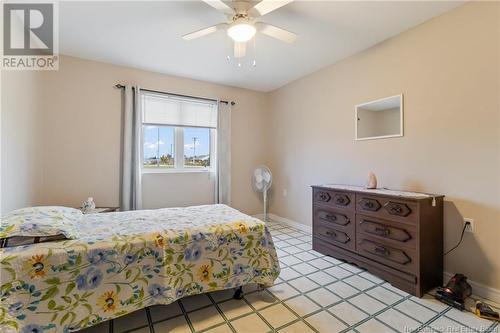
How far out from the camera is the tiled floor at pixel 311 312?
1.55 metres

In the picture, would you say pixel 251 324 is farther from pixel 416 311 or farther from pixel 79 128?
pixel 79 128

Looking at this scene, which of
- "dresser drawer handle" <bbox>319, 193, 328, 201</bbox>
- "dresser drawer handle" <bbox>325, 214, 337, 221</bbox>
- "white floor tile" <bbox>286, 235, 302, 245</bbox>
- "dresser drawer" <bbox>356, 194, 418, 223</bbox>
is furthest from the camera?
"white floor tile" <bbox>286, 235, 302, 245</bbox>

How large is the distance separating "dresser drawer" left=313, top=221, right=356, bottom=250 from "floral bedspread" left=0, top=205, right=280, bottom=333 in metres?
1.01

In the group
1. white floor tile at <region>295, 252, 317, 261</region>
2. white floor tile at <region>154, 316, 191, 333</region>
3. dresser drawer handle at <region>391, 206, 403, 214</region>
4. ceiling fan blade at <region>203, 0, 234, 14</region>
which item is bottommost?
white floor tile at <region>154, 316, 191, 333</region>

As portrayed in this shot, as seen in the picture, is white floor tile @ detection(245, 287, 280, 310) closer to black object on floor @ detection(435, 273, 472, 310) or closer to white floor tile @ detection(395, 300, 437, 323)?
white floor tile @ detection(395, 300, 437, 323)

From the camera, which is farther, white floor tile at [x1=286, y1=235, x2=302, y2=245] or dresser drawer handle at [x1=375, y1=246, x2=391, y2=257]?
white floor tile at [x1=286, y1=235, x2=302, y2=245]

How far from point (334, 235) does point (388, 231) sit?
649mm

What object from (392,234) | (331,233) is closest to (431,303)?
(392,234)

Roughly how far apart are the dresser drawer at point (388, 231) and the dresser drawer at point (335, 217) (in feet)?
0.31

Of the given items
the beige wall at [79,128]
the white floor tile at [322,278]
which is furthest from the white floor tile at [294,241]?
the beige wall at [79,128]

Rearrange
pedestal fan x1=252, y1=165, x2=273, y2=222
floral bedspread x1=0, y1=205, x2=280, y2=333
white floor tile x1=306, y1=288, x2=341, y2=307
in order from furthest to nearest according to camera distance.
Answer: pedestal fan x1=252, y1=165, x2=273, y2=222 < white floor tile x1=306, y1=288, x2=341, y2=307 < floral bedspread x1=0, y1=205, x2=280, y2=333

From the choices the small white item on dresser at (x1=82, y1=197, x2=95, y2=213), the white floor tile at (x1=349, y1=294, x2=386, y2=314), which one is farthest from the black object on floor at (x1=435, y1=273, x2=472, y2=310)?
the small white item on dresser at (x1=82, y1=197, x2=95, y2=213)

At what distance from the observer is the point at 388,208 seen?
212 centimetres

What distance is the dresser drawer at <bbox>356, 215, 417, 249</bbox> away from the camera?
196 cm
